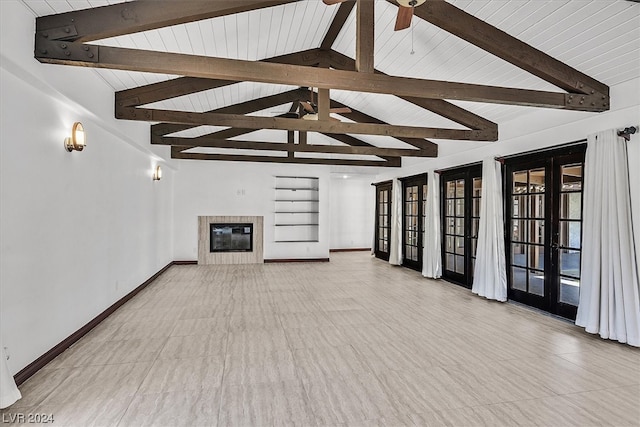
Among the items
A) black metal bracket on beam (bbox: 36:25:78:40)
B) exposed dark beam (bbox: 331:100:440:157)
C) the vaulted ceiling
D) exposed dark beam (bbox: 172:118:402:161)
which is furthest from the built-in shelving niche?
black metal bracket on beam (bbox: 36:25:78:40)

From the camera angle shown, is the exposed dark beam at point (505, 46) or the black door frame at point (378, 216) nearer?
the exposed dark beam at point (505, 46)

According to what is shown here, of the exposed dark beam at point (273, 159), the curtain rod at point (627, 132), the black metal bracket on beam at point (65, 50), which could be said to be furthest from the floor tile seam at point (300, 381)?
the exposed dark beam at point (273, 159)

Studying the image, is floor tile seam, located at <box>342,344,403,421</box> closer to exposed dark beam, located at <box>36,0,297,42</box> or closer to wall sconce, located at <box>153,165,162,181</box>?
exposed dark beam, located at <box>36,0,297,42</box>

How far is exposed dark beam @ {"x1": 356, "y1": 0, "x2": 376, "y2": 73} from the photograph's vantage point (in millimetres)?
3633

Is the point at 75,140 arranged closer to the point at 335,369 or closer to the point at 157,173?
the point at 335,369

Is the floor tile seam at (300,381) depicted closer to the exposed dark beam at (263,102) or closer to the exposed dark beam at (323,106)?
the exposed dark beam at (323,106)

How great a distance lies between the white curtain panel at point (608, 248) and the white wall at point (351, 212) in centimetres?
850

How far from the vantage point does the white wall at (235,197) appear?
948 centimetres

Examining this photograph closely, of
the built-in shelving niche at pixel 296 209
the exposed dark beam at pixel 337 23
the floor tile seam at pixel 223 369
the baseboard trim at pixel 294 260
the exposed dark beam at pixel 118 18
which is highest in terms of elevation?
the exposed dark beam at pixel 337 23

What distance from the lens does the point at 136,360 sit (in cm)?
339

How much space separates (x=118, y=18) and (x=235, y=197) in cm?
692

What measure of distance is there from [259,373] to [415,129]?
446 cm

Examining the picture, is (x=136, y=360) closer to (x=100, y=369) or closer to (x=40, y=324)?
(x=100, y=369)

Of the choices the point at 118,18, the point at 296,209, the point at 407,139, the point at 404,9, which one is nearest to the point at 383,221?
the point at 296,209
